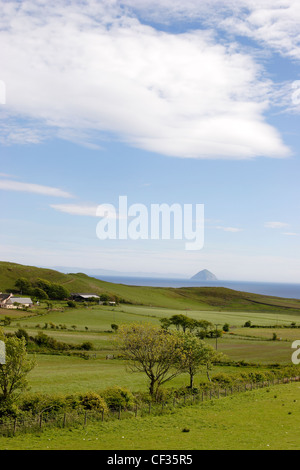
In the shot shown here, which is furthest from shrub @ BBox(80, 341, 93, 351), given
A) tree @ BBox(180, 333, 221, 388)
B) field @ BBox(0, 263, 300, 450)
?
tree @ BBox(180, 333, 221, 388)

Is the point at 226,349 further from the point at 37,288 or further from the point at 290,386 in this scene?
the point at 37,288

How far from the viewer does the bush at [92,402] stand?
132ft

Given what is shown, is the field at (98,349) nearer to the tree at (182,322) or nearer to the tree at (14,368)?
the tree at (182,322)

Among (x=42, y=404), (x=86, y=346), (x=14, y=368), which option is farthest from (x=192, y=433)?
(x=86, y=346)

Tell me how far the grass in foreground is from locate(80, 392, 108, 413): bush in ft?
17.6

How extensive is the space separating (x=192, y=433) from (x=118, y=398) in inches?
611

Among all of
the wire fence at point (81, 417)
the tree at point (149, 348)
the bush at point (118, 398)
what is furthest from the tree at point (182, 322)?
the bush at point (118, 398)

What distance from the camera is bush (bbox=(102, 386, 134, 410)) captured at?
42969 millimetres

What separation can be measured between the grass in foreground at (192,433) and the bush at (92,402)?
5.37m

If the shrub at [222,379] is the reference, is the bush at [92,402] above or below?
above

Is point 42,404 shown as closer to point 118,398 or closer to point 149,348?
point 118,398

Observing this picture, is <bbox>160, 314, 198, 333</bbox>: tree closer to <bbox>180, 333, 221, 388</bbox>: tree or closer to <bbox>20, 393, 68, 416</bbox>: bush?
<bbox>180, 333, 221, 388</bbox>: tree
